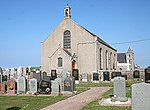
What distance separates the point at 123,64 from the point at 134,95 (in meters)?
68.8

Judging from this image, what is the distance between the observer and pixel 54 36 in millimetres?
38656

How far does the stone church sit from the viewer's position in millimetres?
35031

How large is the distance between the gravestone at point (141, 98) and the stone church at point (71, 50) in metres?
25.9

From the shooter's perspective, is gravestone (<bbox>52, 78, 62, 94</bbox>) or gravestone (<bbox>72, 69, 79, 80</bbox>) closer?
gravestone (<bbox>52, 78, 62, 94</bbox>)

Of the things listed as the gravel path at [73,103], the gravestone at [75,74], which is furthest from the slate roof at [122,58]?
the gravel path at [73,103]

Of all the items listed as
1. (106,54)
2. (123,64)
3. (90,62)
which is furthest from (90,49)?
(123,64)

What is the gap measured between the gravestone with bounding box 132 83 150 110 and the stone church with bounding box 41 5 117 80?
25934 millimetres

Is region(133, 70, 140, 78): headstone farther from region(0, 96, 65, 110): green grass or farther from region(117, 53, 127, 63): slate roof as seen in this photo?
region(117, 53, 127, 63): slate roof

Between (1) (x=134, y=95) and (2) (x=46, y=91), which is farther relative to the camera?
(2) (x=46, y=91)

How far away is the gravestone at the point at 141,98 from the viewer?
716 cm

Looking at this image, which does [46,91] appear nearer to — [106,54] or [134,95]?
[134,95]

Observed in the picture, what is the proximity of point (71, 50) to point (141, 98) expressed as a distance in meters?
30.3

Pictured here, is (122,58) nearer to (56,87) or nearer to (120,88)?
(56,87)

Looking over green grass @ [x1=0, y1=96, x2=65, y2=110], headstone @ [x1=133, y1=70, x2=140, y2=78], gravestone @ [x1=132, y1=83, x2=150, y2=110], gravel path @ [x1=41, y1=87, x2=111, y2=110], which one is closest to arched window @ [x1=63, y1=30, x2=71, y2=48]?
headstone @ [x1=133, y1=70, x2=140, y2=78]
